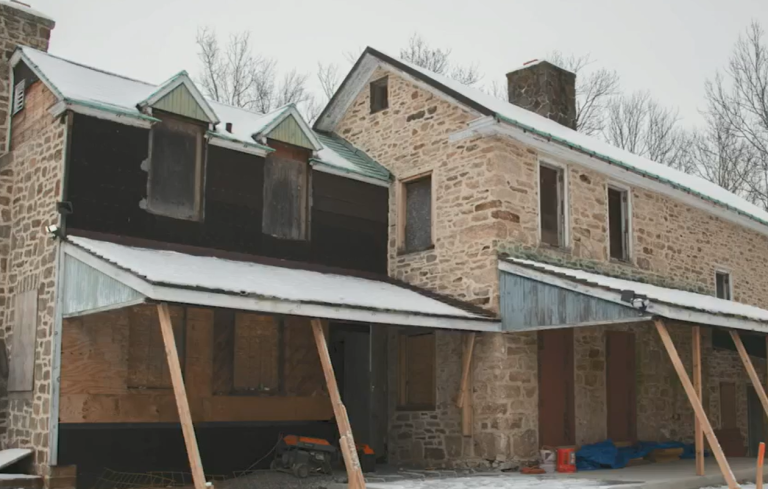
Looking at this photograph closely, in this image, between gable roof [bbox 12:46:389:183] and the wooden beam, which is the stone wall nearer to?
gable roof [bbox 12:46:389:183]

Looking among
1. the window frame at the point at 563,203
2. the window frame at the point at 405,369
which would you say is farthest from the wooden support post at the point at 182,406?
the window frame at the point at 563,203

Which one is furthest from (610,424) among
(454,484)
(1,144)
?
(1,144)

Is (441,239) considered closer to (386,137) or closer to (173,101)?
(386,137)

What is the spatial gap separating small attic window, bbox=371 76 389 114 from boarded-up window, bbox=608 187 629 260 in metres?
4.23

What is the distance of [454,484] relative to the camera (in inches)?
426

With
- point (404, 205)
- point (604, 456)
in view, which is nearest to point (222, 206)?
point (404, 205)

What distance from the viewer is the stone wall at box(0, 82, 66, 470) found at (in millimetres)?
10859

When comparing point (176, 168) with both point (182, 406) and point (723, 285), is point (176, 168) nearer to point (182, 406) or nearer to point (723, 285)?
point (182, 406)

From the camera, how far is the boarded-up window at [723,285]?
1819 centimetres

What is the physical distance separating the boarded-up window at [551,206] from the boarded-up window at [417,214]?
1.81 metres

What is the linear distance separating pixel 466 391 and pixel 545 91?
23.4 ft

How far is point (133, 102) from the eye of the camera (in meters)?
12.1

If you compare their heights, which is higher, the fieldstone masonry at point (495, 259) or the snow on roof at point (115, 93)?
the snow on roof at point (115, 93)

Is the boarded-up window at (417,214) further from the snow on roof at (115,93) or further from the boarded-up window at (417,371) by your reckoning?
the boarded-up window at (417,371)
